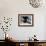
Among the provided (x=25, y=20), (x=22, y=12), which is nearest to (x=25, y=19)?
(x=25, y=20)

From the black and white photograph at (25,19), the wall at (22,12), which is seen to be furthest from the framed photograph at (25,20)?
the wall at (22,12)

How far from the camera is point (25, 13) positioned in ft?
16.2

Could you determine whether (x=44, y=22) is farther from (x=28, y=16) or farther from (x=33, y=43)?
(x=33, y=43)

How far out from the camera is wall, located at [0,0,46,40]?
4.90m

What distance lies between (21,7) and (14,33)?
102 centimetres

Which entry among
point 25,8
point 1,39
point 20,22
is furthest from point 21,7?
point 1,39

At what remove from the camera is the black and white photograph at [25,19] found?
492cm

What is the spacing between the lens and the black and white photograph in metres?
4.92

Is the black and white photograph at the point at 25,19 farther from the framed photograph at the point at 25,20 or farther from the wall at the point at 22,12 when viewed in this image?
the wall at the point at 22,12

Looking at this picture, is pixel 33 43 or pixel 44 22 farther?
pixel 44 22

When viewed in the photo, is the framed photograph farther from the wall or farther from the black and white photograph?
the wall

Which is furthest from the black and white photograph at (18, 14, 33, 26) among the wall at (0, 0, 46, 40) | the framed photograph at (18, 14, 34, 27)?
the wall at (0, 0, 46, 40)

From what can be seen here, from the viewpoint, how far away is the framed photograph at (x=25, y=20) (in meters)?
4.92

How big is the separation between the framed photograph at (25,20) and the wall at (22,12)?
11 centimetres
